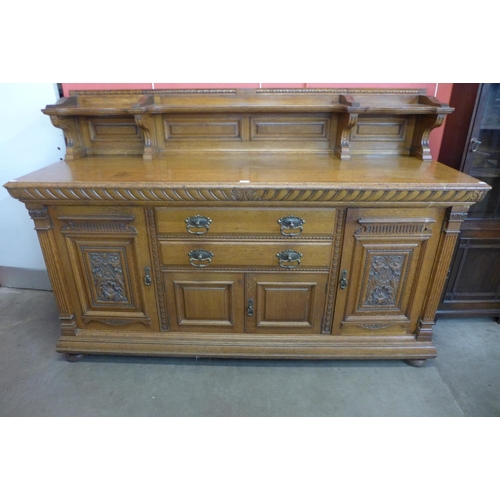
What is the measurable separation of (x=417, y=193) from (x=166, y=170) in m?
1.10

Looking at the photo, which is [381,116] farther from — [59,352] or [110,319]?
[59,352]

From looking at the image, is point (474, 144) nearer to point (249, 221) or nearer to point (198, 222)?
point (249, 221)

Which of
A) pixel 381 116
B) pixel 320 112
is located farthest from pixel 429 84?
Answer: pixel 320 112

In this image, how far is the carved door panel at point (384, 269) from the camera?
1.50m

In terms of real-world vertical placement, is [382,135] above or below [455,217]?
above

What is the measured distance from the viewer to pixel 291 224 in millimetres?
1484

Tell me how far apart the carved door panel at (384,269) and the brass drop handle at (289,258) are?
21 cm

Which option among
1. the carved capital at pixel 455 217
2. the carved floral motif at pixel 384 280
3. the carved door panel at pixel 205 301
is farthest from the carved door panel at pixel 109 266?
the carved capital at pixel 455 217

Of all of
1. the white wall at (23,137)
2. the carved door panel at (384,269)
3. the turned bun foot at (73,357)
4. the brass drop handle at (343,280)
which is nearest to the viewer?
the carved door panel at (384,269)

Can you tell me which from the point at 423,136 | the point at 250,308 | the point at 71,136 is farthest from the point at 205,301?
the point at 423,136

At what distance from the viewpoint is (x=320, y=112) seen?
1.83 m

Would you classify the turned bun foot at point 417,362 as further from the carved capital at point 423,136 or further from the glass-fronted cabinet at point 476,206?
the carved capital at point 423,136

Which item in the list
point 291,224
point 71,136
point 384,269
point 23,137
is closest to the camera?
point 291,224

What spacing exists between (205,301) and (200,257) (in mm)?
258
